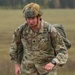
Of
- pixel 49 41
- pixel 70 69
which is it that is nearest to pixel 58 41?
pixel 49 41

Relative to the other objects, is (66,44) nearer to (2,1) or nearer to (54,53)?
(54,53)

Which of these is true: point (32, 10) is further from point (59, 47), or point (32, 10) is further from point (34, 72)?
point (34, 72)

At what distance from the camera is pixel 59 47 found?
637cm

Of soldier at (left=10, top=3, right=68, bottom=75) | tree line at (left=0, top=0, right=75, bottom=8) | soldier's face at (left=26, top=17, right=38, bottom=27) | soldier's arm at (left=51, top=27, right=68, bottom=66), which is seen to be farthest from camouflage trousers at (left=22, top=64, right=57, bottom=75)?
tree line at (left=0, top=0, right=75, bottom=8)

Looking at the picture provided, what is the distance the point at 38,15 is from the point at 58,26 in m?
0.51

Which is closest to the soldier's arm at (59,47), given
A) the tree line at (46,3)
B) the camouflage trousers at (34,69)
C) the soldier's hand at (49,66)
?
the soldier's hand at (49,66)

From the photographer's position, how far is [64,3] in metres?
93.3

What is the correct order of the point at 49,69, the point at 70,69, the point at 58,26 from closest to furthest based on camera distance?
the point at 49,69
the point at 58,26
the point at 70,69

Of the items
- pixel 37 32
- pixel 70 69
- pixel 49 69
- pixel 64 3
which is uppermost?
pixel 37 32

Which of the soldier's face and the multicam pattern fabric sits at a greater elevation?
the soldier's face

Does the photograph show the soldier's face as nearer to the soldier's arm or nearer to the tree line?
the soldier's arm

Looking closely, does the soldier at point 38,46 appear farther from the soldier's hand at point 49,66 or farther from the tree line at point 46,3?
the tree line at point 46,3

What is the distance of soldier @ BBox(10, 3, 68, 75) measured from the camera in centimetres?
622

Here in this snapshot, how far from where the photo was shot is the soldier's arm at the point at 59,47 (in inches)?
248
